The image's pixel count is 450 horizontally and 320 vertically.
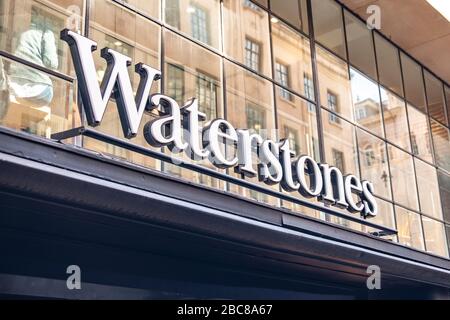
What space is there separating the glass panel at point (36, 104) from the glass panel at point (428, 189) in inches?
354

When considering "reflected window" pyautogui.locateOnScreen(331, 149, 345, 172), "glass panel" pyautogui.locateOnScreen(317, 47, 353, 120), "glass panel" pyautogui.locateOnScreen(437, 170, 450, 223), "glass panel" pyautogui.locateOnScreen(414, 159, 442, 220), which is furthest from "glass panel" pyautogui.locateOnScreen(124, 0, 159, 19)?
"glass panel" pyautogui.locateOnScreen(437, 170, 450, 223)

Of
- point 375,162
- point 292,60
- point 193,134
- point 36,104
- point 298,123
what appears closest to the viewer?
point 193,134

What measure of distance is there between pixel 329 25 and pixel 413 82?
3671mm

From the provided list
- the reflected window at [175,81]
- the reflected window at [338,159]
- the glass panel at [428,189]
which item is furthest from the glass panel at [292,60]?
the glass panel at [428,189]

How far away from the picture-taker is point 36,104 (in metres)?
8.77

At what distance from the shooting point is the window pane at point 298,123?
12.8 m

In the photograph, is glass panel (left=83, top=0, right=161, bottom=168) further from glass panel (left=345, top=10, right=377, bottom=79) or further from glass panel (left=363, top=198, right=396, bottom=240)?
glass panel (left=363, top=198, right=396, bottom=240)

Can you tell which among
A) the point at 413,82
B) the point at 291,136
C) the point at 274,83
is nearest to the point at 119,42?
the point at 274,83

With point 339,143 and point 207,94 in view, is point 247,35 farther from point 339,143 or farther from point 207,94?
point 339,143

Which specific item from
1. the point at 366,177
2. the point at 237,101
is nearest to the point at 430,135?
the point at 366,177

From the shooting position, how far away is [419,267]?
429 inches

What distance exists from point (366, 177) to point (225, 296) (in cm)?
720

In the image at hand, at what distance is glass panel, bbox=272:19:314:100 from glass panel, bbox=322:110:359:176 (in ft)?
2.66

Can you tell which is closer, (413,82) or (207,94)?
(207,94)
